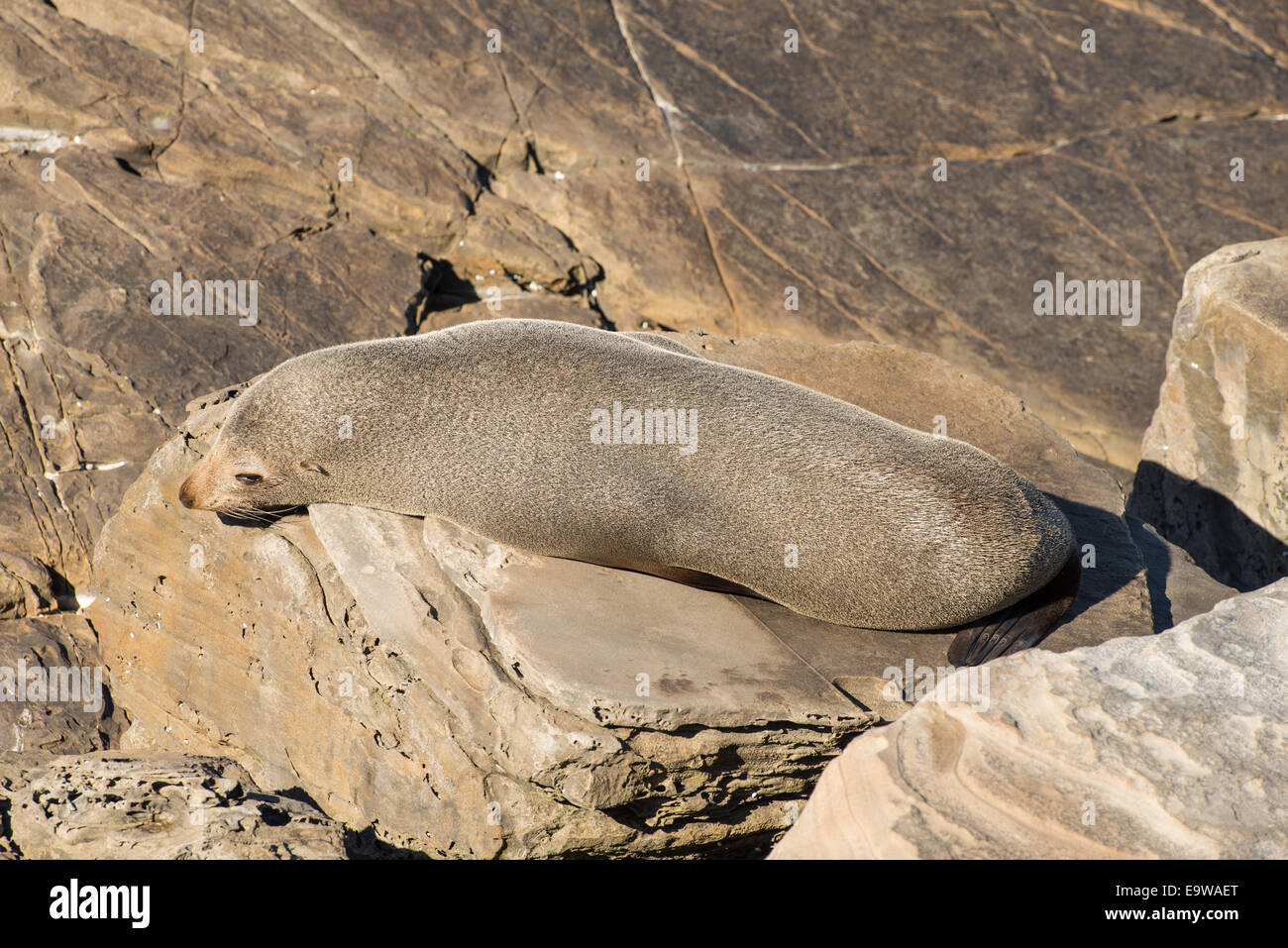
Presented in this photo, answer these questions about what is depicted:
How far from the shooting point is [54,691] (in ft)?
21.1

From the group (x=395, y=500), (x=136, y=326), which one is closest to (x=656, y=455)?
(x=395, y=500)

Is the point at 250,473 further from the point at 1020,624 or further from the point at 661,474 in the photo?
the point at 1020,624

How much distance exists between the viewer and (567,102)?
10.5m

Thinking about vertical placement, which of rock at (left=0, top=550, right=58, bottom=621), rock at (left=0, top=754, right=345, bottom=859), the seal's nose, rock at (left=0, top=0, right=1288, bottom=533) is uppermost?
rock at (left=0, top=0, right=1288, bottom=533)

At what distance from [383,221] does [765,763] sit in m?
6.43

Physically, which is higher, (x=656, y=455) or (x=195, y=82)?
(x=195, y=82)

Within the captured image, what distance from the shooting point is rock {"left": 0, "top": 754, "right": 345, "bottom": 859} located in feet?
14.1

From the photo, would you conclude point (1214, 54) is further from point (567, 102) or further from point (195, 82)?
point (195, 82)

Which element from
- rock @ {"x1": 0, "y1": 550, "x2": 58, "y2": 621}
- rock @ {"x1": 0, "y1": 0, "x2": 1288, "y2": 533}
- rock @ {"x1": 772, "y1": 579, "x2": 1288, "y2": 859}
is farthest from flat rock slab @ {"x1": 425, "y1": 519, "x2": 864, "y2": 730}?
rock @ {"x1": 0, "y1": 0, "x2": 1288, "y2": 533}

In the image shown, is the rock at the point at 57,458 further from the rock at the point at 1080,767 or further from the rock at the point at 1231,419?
the rock at the point at 1231,419

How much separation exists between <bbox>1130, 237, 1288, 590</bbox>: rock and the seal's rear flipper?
2242mm

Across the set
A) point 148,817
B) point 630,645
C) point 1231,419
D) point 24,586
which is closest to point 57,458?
point 24,586

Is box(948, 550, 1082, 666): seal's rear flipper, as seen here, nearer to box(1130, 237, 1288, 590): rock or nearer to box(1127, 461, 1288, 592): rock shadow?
box(1127, 461, 1288, 592): rock shadow

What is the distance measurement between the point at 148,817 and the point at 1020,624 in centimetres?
392
